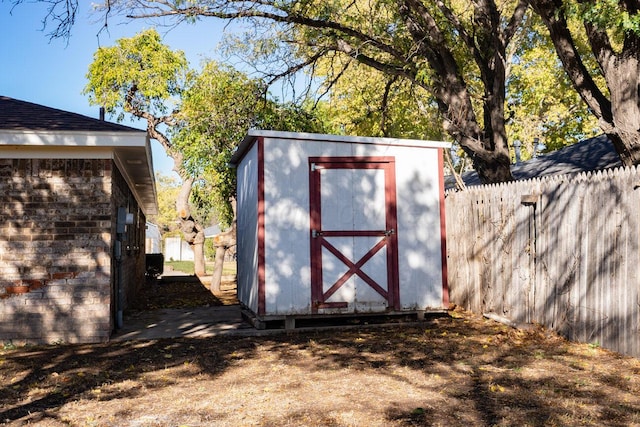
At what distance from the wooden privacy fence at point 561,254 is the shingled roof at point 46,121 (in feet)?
18.2

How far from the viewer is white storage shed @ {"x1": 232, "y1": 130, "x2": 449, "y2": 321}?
873cm

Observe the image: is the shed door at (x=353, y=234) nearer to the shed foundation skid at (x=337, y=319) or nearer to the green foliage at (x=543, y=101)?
the shed foundation skid at (x=337, y=319)

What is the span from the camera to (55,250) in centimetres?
816

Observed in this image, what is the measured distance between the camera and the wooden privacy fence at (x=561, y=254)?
253 inches

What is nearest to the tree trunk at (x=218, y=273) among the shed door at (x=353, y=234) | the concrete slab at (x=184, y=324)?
the concrete slab at (x=184, y=324)

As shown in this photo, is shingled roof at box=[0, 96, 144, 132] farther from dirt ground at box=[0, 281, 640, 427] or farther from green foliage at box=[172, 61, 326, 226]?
green foliage at box=[172, 61, 326, 226]

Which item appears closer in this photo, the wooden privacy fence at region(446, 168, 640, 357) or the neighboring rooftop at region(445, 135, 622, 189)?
the wooden privacy fence at region(446, 168, 640, 357)

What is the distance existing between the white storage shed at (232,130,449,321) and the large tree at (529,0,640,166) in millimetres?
2610

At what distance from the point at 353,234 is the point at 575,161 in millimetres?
A: 9258

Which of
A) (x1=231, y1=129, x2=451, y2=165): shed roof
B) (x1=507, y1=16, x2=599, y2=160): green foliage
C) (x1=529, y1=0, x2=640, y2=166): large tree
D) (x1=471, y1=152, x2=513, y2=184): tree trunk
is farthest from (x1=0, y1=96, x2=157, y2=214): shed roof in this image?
(x1=507, y1=16, x2=599, y2=160): green foliage

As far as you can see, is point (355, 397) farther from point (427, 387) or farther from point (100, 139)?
point (100, 139)

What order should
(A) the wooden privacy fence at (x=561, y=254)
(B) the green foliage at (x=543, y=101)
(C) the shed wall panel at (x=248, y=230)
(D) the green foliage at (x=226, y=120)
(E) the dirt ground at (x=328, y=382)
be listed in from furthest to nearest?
(B) the green foliage at (x=543, y=101) → (D) the green foliage at (x=226, y=120) → (C) the shed wall panel at (x=248, y=230) → (A) the wooden privacy fence at (x=561, y=254) → (E) the dirt ground at (x=328, y=382)

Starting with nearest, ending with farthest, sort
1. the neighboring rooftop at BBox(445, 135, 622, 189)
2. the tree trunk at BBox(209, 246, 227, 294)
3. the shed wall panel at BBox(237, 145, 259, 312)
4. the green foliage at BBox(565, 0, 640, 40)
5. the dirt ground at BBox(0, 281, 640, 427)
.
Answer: the dirt ground at BBox(0, 281, 640, 427)
the green foliage at BBox(565, 0, 640, 40)
the shed wall panel at BBox(237, 145, 259, 312)
the neighboring rooftop at BBox(445, 135, 622, 189)
the tree trunk at BBox(209, 246, 227, 294)

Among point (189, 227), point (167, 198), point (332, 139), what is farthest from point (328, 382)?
point (167, 198)
